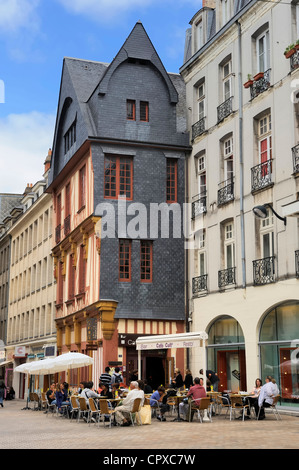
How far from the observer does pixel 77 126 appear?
32.3 metres

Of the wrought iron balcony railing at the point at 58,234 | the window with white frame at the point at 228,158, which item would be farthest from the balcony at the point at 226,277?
the wrought iron balcony railing at the point at 58,234

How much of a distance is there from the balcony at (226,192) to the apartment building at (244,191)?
4 centimetres

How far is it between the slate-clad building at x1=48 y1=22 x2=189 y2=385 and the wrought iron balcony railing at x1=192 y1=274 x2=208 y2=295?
1.30m

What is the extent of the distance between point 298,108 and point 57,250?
1899 cm

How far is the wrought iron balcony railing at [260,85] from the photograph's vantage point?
24175mm

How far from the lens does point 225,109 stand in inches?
1069

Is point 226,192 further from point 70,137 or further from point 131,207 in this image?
point 70,137

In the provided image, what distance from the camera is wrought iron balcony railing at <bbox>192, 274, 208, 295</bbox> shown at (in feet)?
91.1

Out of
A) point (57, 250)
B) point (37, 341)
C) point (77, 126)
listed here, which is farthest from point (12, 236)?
point (77, 126)

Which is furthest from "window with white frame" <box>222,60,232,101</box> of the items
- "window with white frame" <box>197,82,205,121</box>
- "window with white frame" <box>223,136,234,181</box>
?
"window with white frame" <box>197,82,205,121</box>

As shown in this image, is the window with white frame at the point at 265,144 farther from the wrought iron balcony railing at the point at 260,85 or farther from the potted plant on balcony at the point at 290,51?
the potted plant on balcony at the point at 290,51

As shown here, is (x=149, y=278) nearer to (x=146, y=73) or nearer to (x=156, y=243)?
(x=156, y=243)

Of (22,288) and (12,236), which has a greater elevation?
(12,236)

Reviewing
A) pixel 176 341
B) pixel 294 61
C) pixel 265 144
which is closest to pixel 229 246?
pixel 265 144
